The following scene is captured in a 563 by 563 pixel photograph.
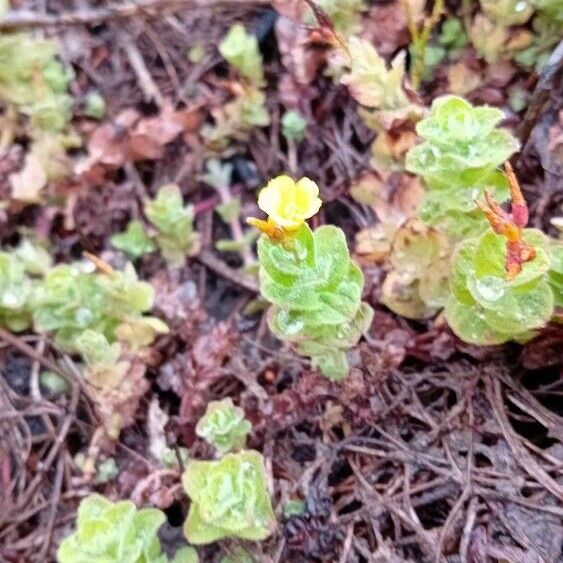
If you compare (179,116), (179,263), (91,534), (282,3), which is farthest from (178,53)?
(91,534)

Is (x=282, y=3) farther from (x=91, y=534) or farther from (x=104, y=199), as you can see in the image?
(x=91, y=534)

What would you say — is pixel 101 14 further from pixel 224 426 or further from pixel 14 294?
pixel 224 426

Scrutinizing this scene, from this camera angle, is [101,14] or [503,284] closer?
[503,284]

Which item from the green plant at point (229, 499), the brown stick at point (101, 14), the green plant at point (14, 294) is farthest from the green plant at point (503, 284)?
the brown stick at point (101, 14)

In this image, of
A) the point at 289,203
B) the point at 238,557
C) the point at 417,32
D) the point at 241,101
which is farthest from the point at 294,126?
the point at 238,557

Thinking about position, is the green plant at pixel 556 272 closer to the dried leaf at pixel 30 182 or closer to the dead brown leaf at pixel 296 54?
the dead brown leaf at pixel 296 54

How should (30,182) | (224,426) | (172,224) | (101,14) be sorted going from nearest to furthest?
(224,426), (172,224), (30,182), (101,14)
